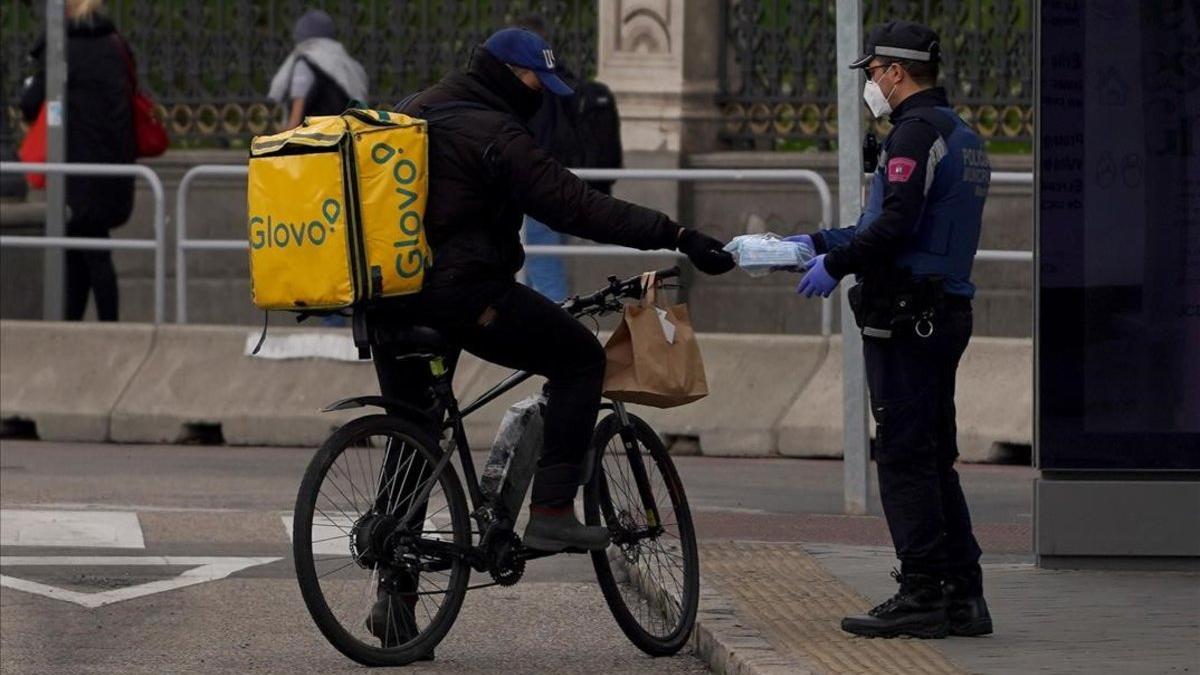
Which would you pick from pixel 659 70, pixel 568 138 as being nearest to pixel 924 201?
pixel 568 138

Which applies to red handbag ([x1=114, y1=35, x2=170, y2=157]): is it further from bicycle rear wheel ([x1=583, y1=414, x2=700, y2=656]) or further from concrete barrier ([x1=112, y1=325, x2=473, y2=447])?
bicycle rear wheel ([x1=583, y1=414, x2=700, y2=656])

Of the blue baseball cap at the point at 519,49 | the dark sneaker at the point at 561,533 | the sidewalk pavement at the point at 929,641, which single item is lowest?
the sidewalk pavement at the point at 929,641

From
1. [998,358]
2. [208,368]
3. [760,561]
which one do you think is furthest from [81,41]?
[760,561]

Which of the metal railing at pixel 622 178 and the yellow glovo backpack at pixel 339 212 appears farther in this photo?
the metal railing at pixel 622 178

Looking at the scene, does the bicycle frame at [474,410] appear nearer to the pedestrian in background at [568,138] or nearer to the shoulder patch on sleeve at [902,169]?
the shoulder patch on sleeve at [902,169]

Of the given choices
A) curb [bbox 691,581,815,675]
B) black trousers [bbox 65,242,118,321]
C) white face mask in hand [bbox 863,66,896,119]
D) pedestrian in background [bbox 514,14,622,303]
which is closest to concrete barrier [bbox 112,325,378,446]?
pedestrian in background [bbox 514,14,622,303]

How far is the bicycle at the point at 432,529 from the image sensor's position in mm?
7266

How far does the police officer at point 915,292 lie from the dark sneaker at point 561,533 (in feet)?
2.46

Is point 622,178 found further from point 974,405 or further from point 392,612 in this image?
point 392,612

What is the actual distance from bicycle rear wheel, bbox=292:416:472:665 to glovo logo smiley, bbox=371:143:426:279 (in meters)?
0.44

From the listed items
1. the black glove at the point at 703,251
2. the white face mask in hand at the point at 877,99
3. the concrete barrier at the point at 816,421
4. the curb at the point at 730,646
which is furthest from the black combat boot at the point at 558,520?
the concrete barrier at the point at 816,421

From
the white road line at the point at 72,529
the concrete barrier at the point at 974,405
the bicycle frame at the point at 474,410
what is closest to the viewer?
the bicycle frame at the point at 474,410

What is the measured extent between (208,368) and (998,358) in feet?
13.2

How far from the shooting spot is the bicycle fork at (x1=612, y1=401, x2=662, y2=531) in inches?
→ 305
